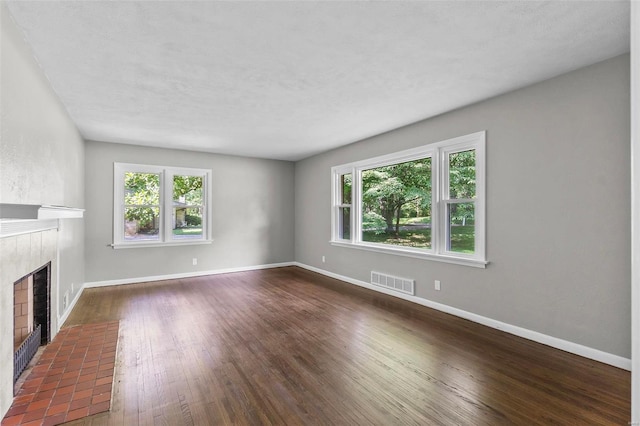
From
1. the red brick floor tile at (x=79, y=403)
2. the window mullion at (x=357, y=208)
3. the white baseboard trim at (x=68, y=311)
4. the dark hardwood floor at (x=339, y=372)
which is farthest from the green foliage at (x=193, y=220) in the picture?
the red brick floor tile at (x=79, y=403)

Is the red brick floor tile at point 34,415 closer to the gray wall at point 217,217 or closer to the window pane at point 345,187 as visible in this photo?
the gray wall at point 217,217

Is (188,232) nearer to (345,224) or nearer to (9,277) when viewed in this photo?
(345,224)

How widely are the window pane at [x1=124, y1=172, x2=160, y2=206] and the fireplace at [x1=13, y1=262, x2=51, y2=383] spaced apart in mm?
2846

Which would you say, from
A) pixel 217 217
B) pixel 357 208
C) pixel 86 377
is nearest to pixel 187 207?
pixel 217 217

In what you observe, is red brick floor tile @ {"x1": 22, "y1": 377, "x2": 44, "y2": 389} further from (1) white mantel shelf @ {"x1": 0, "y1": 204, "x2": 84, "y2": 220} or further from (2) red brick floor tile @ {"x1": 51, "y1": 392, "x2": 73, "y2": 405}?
(1) white mantel shelf @ {"x1": 0, "y1": 204, "x2": 84, "y2": 220}

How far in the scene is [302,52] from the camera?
2605 mm

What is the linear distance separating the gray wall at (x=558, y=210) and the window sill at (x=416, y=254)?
88 millimetres

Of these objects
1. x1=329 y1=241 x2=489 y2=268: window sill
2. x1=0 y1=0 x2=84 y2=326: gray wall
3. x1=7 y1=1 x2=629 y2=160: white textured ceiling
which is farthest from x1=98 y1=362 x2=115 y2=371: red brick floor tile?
x1=329 y1=241 x2=489 y2=268: window sill

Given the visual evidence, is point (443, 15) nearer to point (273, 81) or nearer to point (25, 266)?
point (273, 81)

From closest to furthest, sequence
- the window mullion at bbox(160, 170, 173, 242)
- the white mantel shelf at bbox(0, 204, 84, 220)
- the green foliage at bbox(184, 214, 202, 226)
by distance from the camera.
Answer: the white mantel shelf at bbox(0, 204, 84, 220) → the window mullion at bbox(160, 170, 173, 242) → the green foliage at bbox(184, 214, 202, 226)

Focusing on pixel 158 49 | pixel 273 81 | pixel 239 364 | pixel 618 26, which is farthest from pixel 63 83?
pixel 618 26

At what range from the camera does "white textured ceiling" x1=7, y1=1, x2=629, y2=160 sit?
211 cm

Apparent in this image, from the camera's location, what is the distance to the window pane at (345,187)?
6074 mm

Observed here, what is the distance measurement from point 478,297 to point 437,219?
1.08 metres
